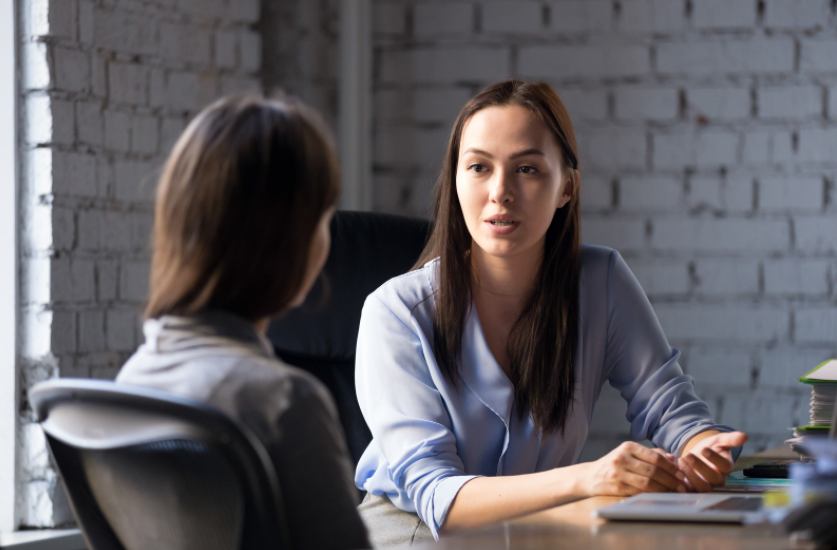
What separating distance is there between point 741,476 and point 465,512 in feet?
1.24

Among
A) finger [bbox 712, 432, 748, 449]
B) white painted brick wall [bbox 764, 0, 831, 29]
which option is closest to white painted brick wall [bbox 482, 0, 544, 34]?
white painted brick wall [bbox 764, 0, 831, 29]

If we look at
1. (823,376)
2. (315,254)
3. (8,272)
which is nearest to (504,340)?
(823,376)

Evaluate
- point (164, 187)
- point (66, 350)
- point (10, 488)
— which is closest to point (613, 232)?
point (66, 350)

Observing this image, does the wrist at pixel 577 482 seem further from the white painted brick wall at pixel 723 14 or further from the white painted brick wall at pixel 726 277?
the white painted brick wall at pixel 723 14

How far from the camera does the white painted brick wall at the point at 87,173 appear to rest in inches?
69.6

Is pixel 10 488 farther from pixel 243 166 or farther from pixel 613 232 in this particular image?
pixel 613 232

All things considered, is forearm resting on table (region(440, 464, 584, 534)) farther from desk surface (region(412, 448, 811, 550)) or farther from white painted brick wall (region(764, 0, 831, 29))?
white painted brick wall (region(764, 0, 831, 29))

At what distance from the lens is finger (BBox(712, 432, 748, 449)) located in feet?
3.92

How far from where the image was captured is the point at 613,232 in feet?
8.17

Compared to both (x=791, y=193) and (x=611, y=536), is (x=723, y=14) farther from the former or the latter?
(x=611, y=536)

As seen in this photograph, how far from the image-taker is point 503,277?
4.95 ft

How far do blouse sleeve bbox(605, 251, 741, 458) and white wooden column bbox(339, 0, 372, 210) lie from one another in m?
1.15

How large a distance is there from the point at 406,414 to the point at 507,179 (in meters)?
0.40

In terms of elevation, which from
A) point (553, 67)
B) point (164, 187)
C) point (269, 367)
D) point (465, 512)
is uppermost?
point (553, 67)
